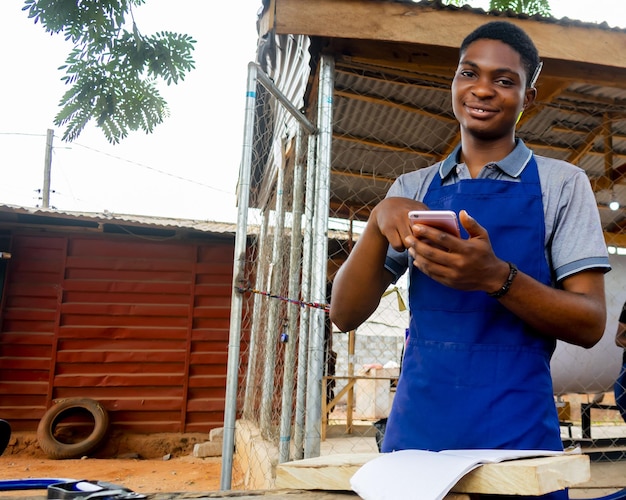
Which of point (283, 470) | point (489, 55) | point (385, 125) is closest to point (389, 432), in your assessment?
point (283, 470)

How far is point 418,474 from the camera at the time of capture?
0.66 m

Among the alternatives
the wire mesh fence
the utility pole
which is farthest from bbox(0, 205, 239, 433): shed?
the utility pole

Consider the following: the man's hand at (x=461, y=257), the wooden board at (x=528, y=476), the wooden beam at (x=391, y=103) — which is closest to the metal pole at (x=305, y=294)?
the wooden beam at (x=391, y=103)

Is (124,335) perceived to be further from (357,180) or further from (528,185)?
(528,185)

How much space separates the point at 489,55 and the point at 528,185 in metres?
0.30

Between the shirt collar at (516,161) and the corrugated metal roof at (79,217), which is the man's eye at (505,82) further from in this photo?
the corrugated metal roof at (79,217)

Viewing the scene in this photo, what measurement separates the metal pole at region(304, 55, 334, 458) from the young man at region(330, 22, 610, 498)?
1644 millimetres

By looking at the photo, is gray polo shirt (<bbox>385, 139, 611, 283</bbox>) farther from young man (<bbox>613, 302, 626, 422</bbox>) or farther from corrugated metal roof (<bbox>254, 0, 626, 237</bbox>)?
young man (<bbox>613, 302, 626, 422</bbox>)

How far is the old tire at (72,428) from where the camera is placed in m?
7.53

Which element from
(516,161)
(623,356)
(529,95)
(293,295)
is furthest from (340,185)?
(516,161)

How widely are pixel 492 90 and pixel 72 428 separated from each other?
8.77m

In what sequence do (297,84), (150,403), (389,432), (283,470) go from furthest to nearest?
(150,403) → (297,84) → (389,432) → (283,470)

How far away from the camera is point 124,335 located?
852 centimetres

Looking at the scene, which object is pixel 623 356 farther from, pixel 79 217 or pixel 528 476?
pixel 79 217
